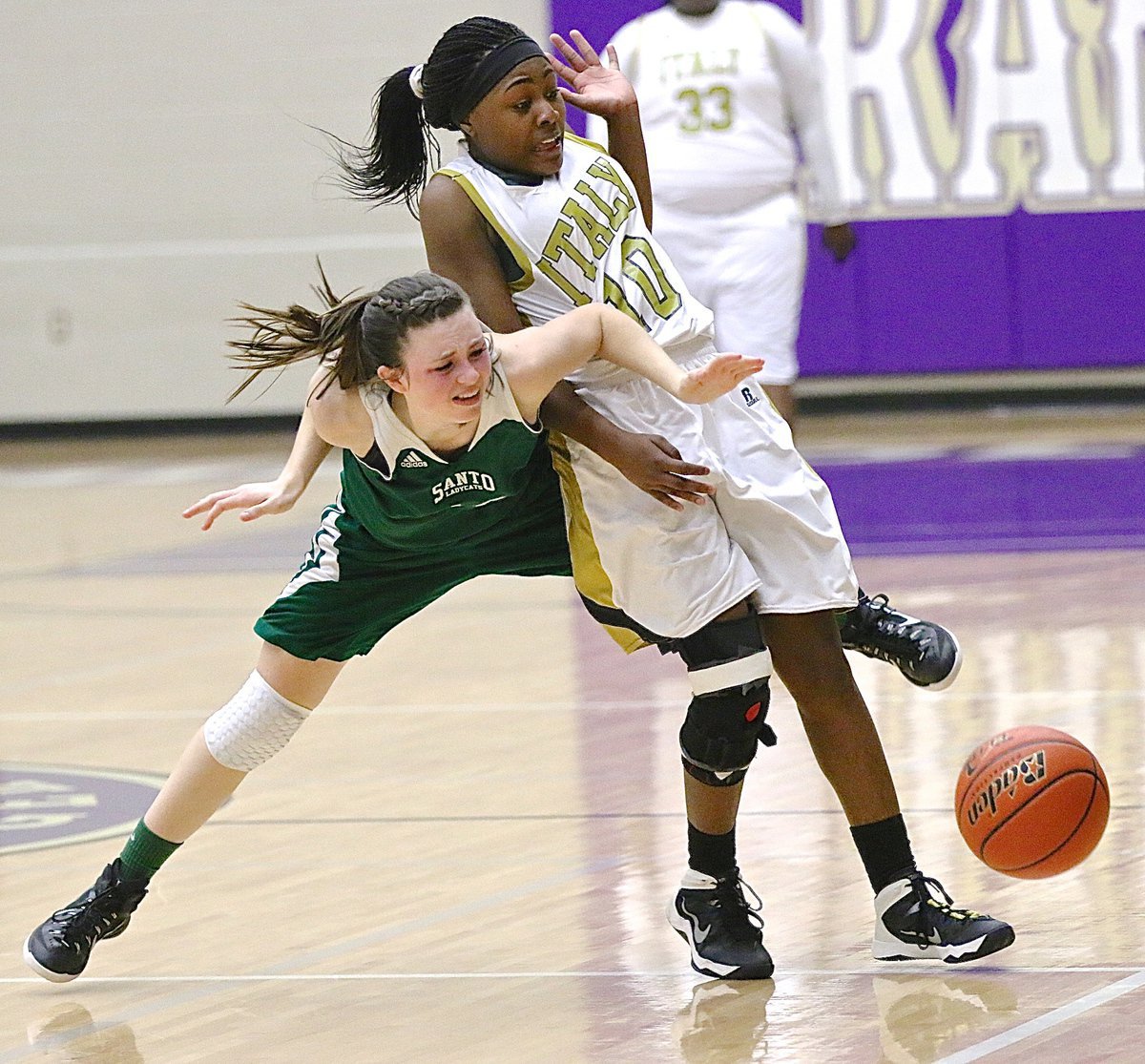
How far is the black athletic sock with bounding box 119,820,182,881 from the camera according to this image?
12.3ft

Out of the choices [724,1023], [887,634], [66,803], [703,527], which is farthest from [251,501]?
[66,803]

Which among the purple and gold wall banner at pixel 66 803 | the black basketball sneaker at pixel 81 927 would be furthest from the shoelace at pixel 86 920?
the purple and gold wall banner at pixel 66 803

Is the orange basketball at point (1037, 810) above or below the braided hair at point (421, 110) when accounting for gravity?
below

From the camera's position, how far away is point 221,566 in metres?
8.98

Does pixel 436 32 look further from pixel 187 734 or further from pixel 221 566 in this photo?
pixel 187 734

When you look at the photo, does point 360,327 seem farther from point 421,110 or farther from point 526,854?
point 526,854

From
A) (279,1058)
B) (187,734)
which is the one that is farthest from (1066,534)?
(279,1058)

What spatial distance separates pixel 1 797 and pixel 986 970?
8.34ft

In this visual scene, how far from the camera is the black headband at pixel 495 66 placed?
3.56m

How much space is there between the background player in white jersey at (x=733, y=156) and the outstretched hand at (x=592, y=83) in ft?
13.6

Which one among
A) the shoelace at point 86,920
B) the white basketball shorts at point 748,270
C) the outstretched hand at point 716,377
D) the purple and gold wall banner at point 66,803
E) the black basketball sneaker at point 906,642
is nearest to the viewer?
the outstretched hand at point 716,377

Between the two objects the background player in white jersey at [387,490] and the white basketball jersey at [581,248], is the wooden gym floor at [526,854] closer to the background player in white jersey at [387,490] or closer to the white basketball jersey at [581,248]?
the background player in white jersey at [387,490]

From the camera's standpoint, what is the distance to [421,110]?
3.83 m

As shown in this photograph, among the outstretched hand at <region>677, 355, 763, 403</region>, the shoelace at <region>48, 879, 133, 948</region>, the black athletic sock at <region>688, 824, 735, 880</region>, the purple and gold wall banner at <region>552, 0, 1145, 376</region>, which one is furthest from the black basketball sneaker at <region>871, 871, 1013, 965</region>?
the purple and gold wall banner at <region>552, 0, 1145, 376</region>
